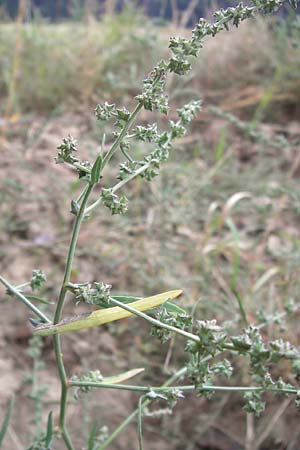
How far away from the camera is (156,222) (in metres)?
1.88

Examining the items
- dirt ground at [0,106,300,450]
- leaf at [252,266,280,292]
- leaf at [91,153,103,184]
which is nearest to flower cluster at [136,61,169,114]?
leaf at [91,153,103,184]

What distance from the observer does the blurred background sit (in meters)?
1.42

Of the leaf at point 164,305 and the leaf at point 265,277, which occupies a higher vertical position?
the leaf at point 164,305

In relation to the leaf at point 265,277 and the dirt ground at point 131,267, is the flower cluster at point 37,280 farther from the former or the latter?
the leaf at point 265,277

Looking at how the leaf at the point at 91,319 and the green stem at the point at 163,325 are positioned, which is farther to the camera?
the leaf at the point at 91,319

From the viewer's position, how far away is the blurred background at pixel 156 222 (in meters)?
1.42

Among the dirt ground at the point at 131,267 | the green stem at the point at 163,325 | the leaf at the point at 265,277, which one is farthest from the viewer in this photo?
the leaf at the point at 265,277

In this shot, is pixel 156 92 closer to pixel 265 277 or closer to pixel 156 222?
pixel 265 277

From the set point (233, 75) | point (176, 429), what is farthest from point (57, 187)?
point (233, 75)

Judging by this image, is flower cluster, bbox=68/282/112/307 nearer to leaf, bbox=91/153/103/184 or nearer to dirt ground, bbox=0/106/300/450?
leaf, bbox=91/153/103/184

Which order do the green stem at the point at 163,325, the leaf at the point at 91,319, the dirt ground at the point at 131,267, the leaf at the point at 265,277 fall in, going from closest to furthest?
the green stem at the point at 163,325, the leaf at the point at 91,319, the dirt ground at the point at 131,267, the leaf at the point at 265,277

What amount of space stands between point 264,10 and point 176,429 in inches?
43.1

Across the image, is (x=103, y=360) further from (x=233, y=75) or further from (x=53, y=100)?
(x=233, y=75)

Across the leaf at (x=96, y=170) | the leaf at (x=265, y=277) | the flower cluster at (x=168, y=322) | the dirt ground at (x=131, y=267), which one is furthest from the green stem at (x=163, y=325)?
the leaf at (x=265, y=277)
